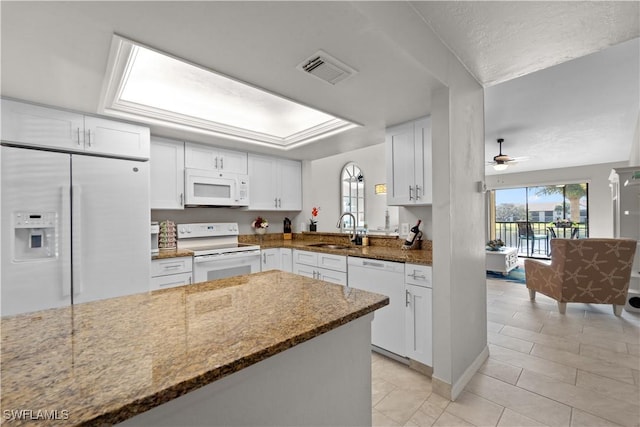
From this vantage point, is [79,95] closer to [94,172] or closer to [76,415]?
[94,172]

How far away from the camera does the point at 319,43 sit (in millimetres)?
1495

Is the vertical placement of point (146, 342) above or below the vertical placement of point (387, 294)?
above

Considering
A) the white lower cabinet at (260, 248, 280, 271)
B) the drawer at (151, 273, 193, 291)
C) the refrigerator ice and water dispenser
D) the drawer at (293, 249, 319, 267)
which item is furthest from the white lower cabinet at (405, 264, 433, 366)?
the refrigerator ice and water dispenser

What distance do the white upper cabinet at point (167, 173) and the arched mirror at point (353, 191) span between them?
4.73 m

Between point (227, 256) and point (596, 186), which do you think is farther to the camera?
point (596, 186)

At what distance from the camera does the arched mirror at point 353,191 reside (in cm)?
739

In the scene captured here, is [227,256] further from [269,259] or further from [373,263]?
[373,263]

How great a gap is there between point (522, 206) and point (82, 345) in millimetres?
10233

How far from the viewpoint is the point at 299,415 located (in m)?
0.90

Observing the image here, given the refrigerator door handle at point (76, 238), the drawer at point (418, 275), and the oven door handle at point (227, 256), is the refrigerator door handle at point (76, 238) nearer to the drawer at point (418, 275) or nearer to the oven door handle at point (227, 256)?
the oven door handle at point (227, 256)

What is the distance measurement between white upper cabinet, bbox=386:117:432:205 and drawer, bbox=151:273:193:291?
2.14 metres

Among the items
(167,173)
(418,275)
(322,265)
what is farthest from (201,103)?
(418,275)

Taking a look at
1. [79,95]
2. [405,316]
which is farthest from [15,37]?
[405,316]

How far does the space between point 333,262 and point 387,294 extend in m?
0.66
